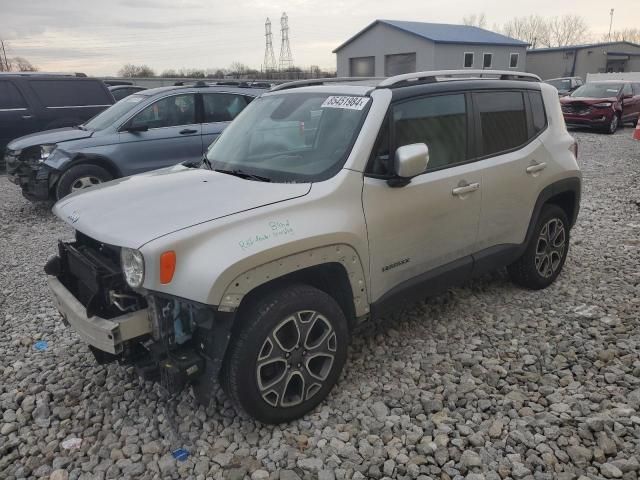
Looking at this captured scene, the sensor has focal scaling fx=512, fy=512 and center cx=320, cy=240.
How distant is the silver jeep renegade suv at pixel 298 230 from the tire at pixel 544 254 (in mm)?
239

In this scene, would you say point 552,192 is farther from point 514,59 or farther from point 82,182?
point 514,59

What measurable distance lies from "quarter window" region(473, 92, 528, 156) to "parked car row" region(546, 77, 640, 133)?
13.0 metres

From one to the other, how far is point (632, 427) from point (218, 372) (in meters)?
2.29

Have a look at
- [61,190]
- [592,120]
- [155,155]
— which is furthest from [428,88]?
[592,120]

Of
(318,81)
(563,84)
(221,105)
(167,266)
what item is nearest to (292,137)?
(318,81)

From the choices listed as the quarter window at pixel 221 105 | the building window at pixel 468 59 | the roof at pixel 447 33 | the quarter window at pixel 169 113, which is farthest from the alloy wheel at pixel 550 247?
the building window at pixel 468 59

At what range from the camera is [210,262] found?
8.05ft

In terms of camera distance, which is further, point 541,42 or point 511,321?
point 541,42

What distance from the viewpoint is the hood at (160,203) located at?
Answer: 2594mm

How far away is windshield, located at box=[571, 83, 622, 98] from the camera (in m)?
16.6

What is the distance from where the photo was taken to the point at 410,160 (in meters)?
2.96

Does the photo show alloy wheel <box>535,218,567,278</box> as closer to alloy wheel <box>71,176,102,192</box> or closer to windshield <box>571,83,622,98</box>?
alloy wheel <box>71,176,102,192</box>

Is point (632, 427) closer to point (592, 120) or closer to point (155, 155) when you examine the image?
point (155, 155)

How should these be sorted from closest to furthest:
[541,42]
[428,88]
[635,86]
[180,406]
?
[180,406]
[428,88]
[635,86]
[541,42]
